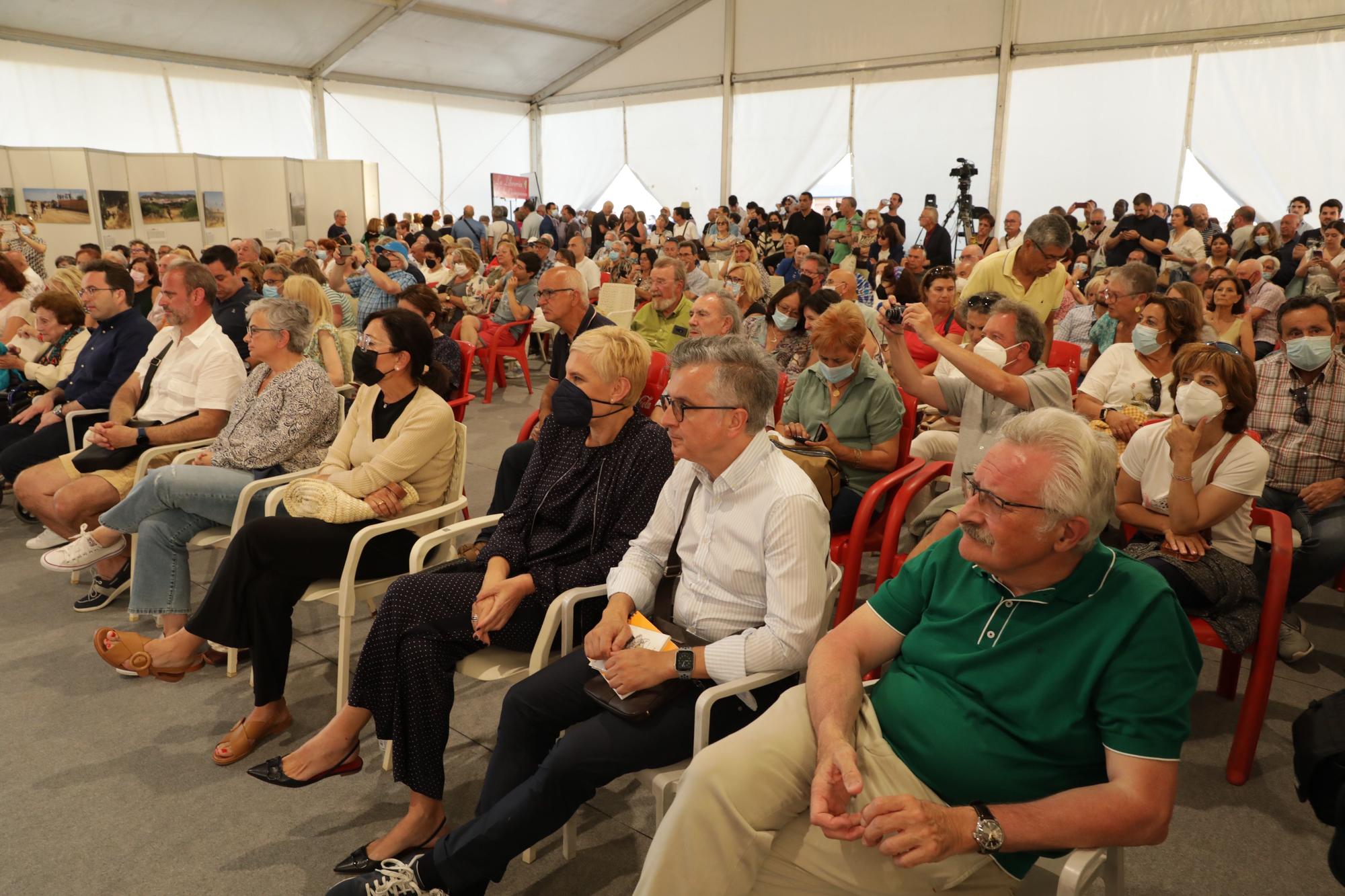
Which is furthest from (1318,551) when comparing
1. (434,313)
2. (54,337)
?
(54,337)

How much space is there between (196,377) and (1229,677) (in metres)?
4.07

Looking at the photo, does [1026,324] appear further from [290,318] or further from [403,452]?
[290,318]

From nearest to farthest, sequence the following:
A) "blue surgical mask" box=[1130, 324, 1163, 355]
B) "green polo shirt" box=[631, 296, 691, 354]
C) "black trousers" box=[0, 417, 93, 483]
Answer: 1. "blue surgical mask" box=[1130, 324, 1163, 355]
2. "black trousers" box=[0, 417, 93, 483]
3. "green polo shirt" box=[631, 296, 691, 354]

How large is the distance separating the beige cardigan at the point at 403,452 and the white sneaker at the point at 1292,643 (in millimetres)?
2961

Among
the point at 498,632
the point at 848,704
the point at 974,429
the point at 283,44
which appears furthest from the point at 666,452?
the point at 283,44

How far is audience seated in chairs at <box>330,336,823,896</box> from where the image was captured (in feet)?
6.06

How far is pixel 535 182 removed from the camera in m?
20.7

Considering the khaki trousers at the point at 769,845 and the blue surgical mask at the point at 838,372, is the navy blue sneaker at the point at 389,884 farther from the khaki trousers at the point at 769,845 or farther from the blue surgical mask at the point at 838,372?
the blue surgical mask at the point at 838,372

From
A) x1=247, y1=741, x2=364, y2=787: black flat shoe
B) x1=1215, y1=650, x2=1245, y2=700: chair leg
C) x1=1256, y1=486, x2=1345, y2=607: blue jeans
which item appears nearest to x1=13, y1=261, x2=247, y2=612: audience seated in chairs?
x1=247, y1=741, x2=364, y2=787: black flat shoe

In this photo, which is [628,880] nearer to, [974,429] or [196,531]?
→ [974,429]

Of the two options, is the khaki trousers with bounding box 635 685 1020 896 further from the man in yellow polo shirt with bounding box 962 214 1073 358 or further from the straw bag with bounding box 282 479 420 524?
the man in yellow polo shirt with bounding box 962 214 1073 358

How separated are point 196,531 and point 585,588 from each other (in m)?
1.79

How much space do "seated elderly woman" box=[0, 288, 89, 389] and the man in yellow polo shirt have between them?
456 centimetres

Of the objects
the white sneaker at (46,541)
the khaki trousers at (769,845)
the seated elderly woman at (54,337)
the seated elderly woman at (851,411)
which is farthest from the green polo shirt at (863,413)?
the seated elderly woman at (54,337)
